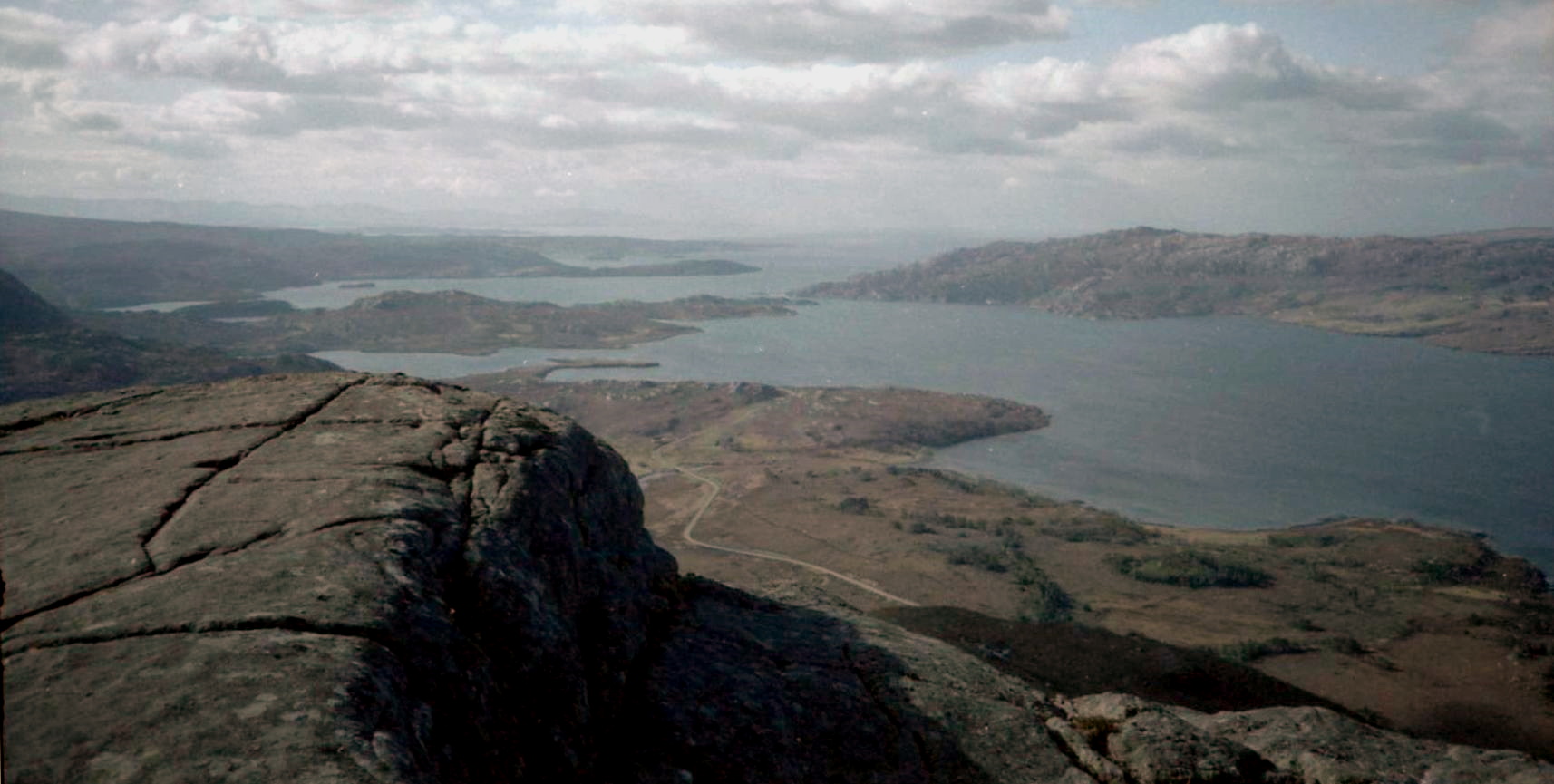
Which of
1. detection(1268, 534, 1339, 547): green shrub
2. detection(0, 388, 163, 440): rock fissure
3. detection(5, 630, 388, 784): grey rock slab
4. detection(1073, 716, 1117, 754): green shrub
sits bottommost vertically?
detection(1268, 534, 1339, 547): green shrub

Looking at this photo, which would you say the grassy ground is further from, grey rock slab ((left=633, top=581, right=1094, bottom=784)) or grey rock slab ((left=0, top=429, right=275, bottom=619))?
grey rock slab ((left=0, top=429, right=275, bottom=619))

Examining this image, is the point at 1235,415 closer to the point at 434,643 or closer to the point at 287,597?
the point at 434,643

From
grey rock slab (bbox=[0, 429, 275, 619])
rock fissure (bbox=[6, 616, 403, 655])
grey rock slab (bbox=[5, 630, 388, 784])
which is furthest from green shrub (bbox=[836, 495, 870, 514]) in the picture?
grey rock slab (bbox=[5, 630, 388, 784])

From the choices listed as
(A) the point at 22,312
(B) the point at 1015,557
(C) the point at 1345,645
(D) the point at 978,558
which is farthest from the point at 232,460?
(A) the point at 22,312

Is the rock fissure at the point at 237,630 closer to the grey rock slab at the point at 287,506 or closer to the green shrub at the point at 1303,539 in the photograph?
the grey rock slab at the point at 287,506

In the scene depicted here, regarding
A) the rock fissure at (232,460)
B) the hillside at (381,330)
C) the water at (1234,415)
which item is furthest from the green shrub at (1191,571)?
the hillside at (381,330)

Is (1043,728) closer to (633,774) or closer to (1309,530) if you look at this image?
(633,774)
